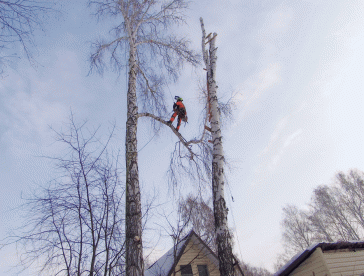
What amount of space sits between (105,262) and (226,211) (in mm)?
2200

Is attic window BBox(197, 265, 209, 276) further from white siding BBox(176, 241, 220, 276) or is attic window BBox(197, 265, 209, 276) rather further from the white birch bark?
the white birch bark

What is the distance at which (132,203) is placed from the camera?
3670mm

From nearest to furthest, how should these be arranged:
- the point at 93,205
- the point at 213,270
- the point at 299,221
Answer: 1. the point at 93,205
2. the point at 213,270
3. the point at 299,221

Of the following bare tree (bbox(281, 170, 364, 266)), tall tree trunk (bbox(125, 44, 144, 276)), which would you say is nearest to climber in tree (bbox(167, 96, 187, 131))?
tall tree trunk (bbox(125, 44, 144, 276))

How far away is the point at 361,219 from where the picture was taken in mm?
25266

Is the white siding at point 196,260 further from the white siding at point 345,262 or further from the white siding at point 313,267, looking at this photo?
the white siding at point 345,262

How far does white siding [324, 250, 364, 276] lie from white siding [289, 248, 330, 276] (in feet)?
0.55

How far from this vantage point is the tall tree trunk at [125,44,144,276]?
3.23 meters

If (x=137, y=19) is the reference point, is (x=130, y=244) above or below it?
below

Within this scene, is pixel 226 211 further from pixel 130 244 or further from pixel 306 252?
pixel 306 252

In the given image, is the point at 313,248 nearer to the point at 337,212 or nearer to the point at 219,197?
the point at 219,197

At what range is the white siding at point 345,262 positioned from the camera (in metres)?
6.58

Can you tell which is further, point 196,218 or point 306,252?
point 196,218

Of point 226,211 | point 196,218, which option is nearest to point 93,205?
point 226,211
